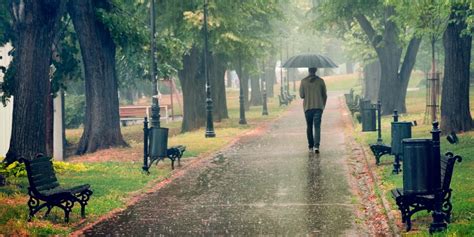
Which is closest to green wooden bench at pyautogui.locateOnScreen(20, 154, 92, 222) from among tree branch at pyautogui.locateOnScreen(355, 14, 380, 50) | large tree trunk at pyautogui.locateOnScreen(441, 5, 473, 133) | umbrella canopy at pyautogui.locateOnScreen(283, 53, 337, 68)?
umbrella canopy at pyautogui.locateOnScreen(283, 53, 337, 68)

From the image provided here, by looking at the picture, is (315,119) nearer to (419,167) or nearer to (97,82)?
(97,82)

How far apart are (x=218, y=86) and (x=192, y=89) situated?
24.5ft

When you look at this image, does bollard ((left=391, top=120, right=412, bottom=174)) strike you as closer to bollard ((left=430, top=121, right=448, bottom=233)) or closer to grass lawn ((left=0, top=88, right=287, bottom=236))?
grass lawn ((left=0, top=88, right=287, bottom=236))

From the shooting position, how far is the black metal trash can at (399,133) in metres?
15.8

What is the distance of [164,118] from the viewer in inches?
1900

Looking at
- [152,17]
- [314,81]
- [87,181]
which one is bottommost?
[87,181]

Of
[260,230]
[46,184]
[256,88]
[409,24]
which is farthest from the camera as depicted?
[256,88]

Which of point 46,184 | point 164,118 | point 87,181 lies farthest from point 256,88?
point 46,184

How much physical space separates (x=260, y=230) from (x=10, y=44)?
18.7 metres

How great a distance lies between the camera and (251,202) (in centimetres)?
1295

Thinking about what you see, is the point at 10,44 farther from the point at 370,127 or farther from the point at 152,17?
the point at 370,127

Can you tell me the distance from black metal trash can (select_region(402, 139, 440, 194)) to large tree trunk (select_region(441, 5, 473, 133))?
13500 millimetres

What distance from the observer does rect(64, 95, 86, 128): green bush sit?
1913 inches

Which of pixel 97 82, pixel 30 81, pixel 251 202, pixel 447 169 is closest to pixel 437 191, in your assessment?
pixel 447 169
